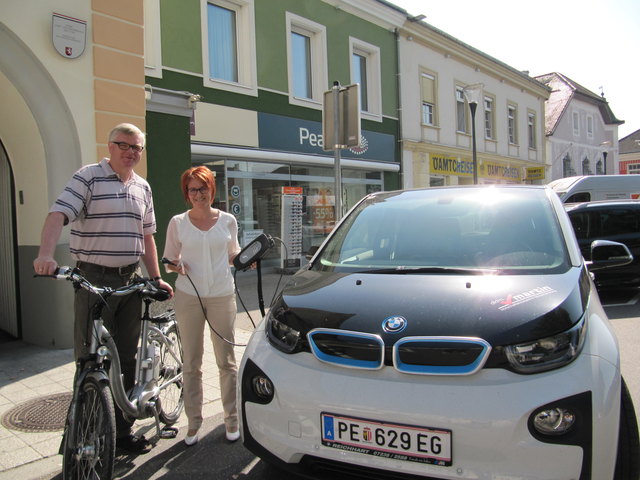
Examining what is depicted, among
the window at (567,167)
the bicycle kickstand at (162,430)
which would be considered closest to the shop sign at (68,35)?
the bicycle kickstand at (162,430)

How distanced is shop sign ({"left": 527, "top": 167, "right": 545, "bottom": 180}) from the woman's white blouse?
22.1m

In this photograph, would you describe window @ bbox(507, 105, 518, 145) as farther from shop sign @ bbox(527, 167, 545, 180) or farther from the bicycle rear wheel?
the bicycle rear wheel

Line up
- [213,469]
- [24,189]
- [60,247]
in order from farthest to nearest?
1. [24,189]
2. [60,247]
3. [213,469]

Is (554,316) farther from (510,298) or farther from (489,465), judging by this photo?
(489,465)

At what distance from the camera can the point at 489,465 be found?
6.28ft

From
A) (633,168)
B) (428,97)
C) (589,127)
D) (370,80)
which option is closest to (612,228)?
(370,80)

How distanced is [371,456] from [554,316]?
0.97m

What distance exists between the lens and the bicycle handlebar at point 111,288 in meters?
2.45

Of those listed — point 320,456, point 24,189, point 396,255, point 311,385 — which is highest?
point 24,189

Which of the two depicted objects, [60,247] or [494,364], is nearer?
[494,364]

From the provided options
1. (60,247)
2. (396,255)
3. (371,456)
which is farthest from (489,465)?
(60,247)

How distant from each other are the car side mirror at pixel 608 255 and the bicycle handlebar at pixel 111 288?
3015mm

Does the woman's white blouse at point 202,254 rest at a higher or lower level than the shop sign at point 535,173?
lower

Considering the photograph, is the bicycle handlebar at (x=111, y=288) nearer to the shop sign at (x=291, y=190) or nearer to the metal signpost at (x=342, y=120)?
the metal signpost at (x=342, y=120)
